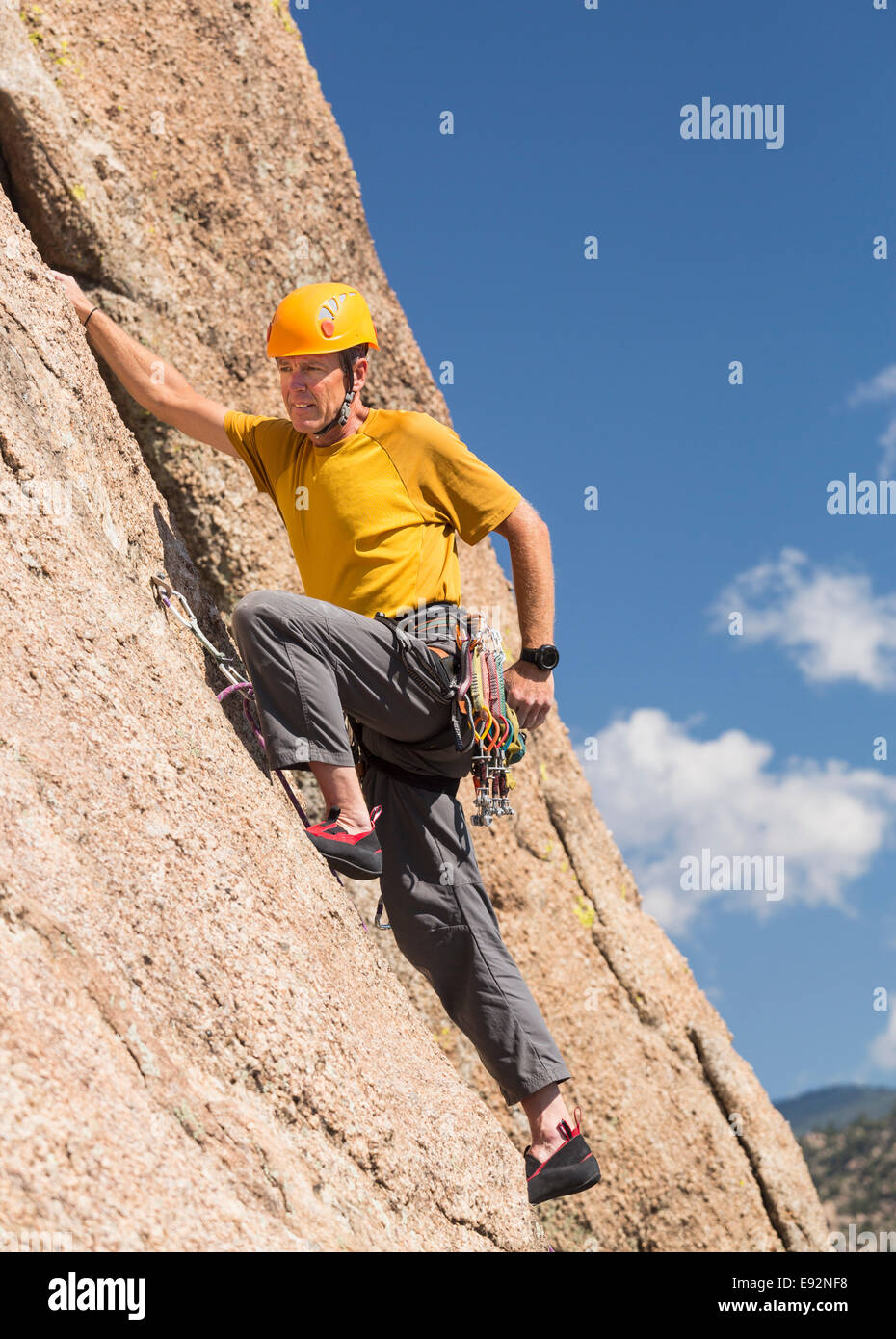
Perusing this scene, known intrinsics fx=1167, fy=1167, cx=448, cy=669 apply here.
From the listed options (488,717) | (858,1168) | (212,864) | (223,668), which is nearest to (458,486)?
(488,717)

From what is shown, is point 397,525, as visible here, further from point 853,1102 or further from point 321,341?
point 853,1102

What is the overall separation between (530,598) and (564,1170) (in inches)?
92.2

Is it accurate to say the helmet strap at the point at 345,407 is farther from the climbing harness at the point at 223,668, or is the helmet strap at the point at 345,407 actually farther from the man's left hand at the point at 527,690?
the man's left hand at the point at 527,690

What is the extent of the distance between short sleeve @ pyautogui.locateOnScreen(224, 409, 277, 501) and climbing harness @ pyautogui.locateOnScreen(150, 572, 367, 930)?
2.08ft

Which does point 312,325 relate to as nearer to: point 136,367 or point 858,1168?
point 136,367

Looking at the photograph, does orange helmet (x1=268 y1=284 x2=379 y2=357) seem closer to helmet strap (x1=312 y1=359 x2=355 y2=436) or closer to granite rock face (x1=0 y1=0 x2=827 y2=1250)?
helmet strap (x1=312 y1=359 x2=355 y2=436)

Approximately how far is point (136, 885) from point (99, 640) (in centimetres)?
99

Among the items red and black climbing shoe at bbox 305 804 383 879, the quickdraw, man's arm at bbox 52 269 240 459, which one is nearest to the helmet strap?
man's arm at bbox 52 269 240 459

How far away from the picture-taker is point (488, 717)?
15.9 ft

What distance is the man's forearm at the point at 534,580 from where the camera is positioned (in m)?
5.11

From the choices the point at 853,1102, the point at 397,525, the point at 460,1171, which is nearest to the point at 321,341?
the point at 397,525

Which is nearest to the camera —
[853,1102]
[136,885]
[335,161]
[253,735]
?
[136,885]

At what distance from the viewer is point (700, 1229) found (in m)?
7.68

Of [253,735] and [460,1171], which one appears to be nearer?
[460,1171]
